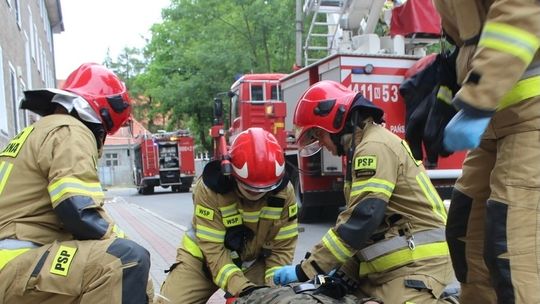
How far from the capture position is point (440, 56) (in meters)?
2.35

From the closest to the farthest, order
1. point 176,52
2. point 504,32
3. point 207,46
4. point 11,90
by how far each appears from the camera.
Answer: point 504,32 < point 11,90 < point 207,46 < point 176,52

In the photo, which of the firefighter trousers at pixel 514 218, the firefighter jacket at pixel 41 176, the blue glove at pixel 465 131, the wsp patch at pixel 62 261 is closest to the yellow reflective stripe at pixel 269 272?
the firefighter jacket at pixel 41 176

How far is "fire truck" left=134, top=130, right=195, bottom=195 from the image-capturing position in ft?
82.9

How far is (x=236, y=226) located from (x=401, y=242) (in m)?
1.06

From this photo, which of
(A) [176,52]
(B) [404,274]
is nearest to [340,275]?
(B) [404,274]

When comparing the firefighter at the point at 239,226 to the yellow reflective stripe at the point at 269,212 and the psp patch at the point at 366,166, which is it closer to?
the yellow reflective stripe at the point at 269,212

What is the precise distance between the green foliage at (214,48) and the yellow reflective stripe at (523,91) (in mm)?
17946

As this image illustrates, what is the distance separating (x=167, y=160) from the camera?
25.5 meters

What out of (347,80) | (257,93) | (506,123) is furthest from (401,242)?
(257,93)

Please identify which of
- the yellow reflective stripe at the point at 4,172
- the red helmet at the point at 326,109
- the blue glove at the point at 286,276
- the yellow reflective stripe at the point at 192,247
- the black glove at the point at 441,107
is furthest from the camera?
the yellow reflective stripe at the point at 192,247

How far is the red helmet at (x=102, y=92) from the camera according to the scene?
2.92m

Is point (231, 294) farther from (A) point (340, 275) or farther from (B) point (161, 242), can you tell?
(B) point (161, 242)

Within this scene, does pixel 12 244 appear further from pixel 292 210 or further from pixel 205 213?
pixel 292 210

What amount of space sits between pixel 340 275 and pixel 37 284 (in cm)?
143
